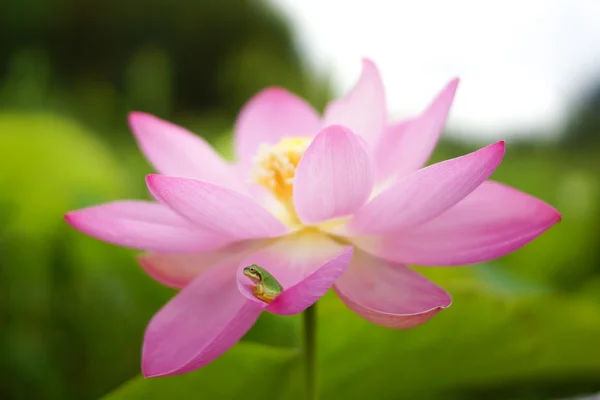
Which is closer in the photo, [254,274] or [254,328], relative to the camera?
[254,274]

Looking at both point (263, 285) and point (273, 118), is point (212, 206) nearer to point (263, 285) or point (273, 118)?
point (263, 285)

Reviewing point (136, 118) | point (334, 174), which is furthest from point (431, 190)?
point (136, 118)

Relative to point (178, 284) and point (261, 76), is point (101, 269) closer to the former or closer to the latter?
point (178, 284)

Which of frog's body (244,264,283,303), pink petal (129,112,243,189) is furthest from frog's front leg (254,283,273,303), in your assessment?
pink petal (129,112,243,189)

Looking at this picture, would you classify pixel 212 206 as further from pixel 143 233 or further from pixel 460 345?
pixel 460 345

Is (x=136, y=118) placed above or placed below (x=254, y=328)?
above

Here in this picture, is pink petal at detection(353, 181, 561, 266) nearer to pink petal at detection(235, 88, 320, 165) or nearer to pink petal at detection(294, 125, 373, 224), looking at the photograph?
pink petal at detection(294, 125, 373, 224)

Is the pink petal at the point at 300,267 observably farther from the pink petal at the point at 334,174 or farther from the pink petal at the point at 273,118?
the pink petal at the point at 273,118
